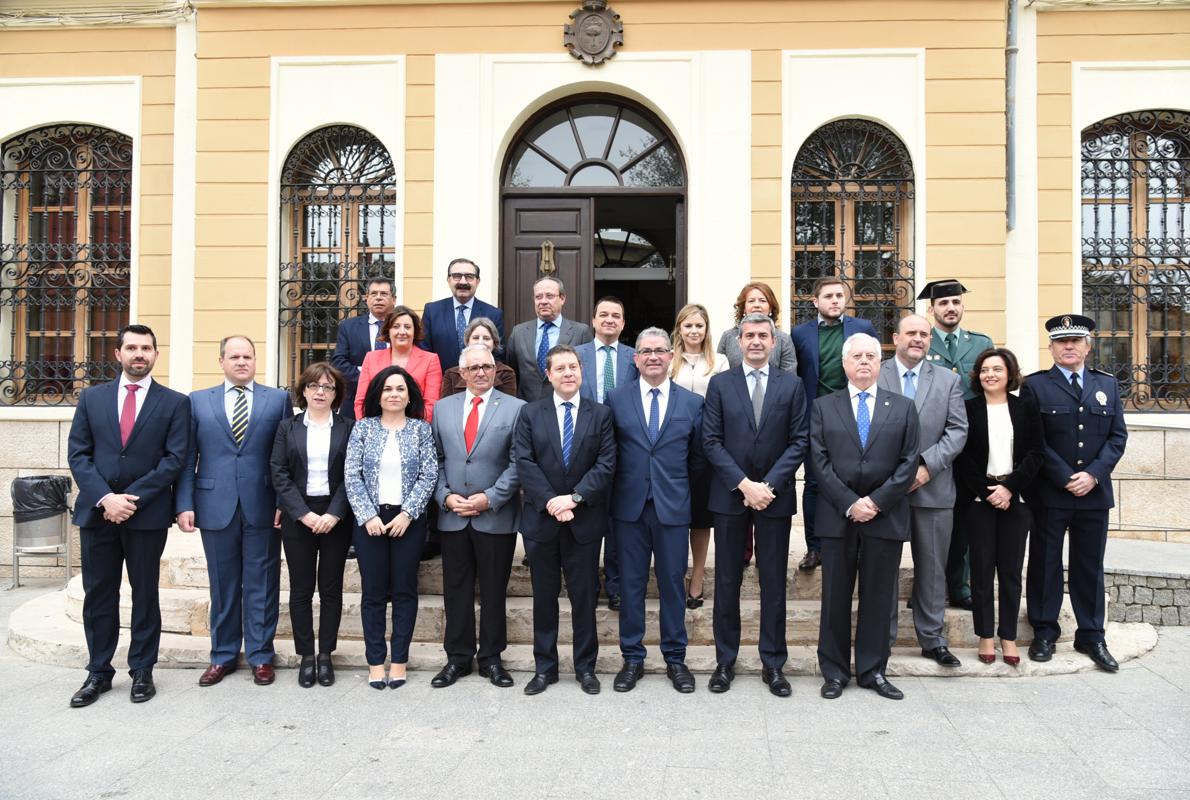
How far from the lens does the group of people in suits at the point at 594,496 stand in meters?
4.49

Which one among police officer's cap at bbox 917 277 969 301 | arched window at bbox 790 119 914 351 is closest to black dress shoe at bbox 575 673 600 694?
police officer's cap at bbox 917 277 969 301

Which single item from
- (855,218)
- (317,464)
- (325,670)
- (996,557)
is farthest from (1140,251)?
(325,670)

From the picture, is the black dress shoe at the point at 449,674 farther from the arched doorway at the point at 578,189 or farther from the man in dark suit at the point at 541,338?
the arched doorway at the point at 578,189

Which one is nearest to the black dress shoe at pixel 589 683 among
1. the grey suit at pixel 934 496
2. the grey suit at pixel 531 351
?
the grey suit at pixel 934 496

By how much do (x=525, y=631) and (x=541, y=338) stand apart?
1926 mm

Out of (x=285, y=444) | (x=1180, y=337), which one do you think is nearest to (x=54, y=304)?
(x=285, y=444)

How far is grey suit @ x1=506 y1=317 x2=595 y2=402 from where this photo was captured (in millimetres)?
5523

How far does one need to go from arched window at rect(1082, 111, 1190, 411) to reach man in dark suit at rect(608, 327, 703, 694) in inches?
211

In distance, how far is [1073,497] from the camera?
16.0 ft

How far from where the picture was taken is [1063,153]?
7.75m

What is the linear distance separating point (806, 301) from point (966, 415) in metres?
3.08

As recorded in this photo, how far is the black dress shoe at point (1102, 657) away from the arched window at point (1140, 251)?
3.79 metres

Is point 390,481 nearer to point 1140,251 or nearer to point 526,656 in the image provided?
point 526,656

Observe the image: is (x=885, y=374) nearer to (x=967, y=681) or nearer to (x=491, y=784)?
(x=967, y=681)
